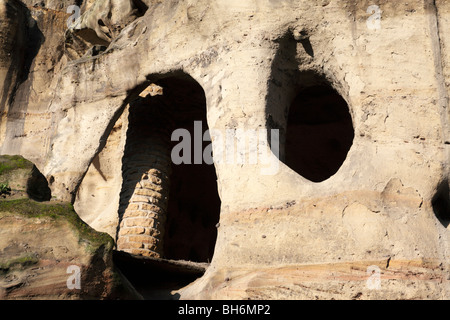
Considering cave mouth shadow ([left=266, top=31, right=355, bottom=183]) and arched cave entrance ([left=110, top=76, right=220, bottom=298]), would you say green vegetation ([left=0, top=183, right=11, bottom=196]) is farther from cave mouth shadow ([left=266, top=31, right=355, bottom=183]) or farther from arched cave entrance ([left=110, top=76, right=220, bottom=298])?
cave mouth shadow ([left=266, top=31, right=355, bottom=183])

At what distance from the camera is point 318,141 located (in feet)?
30.7

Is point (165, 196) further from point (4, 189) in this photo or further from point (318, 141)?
point (4, 189)

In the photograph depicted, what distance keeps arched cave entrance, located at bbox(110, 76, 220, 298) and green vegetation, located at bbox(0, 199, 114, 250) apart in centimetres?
112

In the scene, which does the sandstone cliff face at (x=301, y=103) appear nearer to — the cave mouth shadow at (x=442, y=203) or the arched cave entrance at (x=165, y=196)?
the cave mouth shadow at (x=442, y=203)

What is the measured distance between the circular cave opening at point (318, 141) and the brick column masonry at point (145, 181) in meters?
1.70

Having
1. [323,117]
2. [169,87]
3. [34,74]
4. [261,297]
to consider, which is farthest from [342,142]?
[34,74]

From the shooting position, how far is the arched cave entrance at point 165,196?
6840 mm

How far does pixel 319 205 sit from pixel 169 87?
3.80m

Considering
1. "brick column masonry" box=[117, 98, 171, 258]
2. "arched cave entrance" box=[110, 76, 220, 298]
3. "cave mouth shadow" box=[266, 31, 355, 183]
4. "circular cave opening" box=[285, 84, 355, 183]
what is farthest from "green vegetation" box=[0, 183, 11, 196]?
"circular cave opening" box=[285, 84, 355, 183]

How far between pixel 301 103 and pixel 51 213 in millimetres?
4097

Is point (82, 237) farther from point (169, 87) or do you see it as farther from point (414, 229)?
point (169, 87)

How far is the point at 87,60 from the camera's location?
26.5 ft

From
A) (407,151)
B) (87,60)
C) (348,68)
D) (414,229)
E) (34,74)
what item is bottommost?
(414,229)

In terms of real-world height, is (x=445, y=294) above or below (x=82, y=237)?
below
